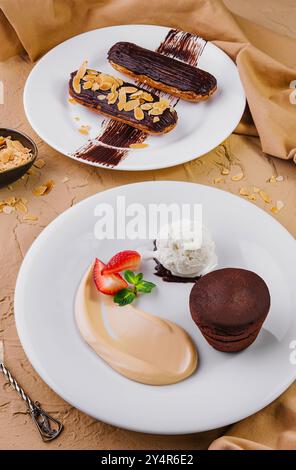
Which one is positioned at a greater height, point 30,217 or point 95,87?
point 95,87

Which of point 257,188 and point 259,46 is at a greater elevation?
point 259,46

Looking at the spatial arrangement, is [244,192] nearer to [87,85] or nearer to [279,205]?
[279,205]

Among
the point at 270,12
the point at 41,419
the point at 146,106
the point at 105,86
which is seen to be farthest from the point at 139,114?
the point at 41,419

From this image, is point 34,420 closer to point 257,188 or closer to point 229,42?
point 257,188

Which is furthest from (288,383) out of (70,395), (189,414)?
(70,395)

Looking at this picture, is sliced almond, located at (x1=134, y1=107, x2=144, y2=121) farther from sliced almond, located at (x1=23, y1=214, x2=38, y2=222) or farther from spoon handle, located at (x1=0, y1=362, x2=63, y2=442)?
spoon handle, located at (x1=0, y1=362, x2=63, y2=442)

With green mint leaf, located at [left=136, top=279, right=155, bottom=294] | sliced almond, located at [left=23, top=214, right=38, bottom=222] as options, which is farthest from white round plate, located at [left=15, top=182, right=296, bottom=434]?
sliced almond, located at [left=23, top=214, right=38, bottom=222]
